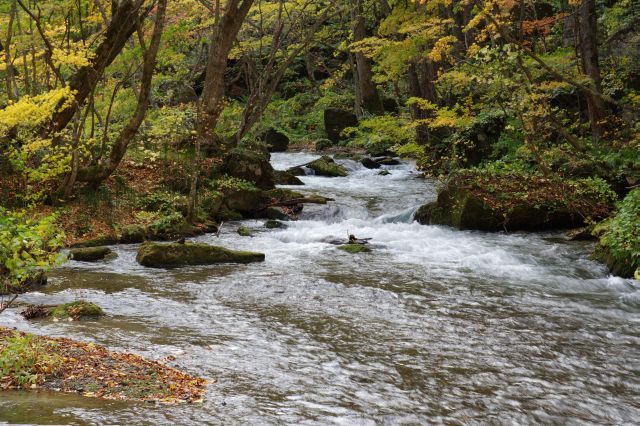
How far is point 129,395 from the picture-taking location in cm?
445

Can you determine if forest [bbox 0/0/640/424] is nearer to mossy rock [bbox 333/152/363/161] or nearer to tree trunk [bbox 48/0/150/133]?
tree trunk [bbox 48/0/150/133]

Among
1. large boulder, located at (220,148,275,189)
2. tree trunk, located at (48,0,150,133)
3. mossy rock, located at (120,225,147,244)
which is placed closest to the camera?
mossy rock, located at (120,225,147,244)

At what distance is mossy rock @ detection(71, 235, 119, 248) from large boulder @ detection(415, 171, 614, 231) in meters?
7.06

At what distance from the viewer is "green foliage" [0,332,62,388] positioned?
4441mm

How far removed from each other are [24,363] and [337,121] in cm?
2494

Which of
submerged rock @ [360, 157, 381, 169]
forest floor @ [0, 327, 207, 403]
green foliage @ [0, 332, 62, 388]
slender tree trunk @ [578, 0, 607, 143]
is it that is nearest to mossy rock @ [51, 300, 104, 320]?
forest floor @ [0, 327, 207, 403]

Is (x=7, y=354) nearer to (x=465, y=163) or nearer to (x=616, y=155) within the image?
(x=616, y=155)

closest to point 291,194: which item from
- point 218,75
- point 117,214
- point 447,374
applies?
point 218,75

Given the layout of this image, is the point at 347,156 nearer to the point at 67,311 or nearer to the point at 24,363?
the point at 67,311

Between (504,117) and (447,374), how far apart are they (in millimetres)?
14070

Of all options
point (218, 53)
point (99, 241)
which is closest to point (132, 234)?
point (99, 241)

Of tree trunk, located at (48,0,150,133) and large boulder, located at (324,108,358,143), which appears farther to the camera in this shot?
large boulder, located at (324,108,358,143)

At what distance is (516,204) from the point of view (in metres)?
12.9

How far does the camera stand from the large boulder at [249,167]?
53.1ft
